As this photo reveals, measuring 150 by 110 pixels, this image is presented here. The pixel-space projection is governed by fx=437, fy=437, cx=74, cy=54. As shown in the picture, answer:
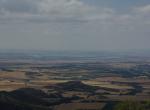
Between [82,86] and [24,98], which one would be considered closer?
[24,98]

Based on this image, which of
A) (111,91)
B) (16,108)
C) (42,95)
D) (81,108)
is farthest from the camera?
(111,91)

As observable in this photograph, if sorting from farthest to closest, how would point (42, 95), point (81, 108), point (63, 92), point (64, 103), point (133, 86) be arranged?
1. point (133, 86)
2. point (63, 92)
3. point (42, 95)
4. point (64, 103)
5. point (81, 108)

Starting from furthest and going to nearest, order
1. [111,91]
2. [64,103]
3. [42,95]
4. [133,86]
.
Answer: [133,86] < [111,91] < [42,95] < [64,103]

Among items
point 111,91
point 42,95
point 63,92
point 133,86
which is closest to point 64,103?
point 42,95

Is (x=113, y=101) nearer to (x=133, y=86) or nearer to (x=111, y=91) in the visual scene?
(x=111, y=91)

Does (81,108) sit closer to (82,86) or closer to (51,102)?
(51,102)

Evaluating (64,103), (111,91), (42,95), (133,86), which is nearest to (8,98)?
(64,103)

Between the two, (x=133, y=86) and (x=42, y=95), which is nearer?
(x=42, y=95)

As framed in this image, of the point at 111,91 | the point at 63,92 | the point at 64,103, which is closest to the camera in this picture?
the point at 64,103
